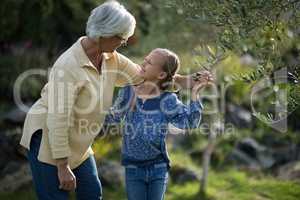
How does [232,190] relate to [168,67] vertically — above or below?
below

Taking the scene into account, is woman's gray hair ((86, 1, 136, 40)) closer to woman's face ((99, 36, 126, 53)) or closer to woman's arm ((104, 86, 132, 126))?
woman's face ((99, 36, 126, 53))

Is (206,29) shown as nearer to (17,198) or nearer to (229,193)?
(229,193)

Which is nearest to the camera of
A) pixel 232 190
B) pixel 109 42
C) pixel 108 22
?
pixel 108 22

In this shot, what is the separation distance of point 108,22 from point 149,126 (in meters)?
0.93

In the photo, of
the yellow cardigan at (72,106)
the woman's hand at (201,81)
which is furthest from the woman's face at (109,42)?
the woman's hand at (201,81)

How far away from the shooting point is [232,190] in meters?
7.61

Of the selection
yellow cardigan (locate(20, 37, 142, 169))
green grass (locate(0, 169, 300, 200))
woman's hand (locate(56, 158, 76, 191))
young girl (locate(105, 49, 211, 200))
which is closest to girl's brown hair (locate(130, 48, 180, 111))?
young girl (locate(105, 49, 211, 200))

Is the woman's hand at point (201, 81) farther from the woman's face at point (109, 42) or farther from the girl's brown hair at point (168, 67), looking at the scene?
the woman's face at point (109, 42)

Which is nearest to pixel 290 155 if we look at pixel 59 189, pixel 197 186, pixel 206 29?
pixel 197 186

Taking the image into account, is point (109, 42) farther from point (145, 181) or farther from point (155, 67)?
point (145, 181)

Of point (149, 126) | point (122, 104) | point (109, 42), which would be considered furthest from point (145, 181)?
point (109, 42)

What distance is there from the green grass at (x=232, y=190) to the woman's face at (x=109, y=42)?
3.13 m

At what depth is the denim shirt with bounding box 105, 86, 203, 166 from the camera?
14.9 ft

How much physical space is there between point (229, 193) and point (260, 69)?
137 inches
